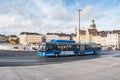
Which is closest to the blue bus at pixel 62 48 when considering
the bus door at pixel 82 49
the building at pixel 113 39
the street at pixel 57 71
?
the bus door at pixel 82 49

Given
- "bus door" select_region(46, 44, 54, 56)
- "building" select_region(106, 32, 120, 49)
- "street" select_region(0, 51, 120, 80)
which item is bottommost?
"street" select_region(0, 51, 120, 80)

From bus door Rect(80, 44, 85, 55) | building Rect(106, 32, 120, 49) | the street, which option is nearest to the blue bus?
bus door Rect(80, 44, 85, 55)

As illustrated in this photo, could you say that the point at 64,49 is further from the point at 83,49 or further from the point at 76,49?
the point at 83,49

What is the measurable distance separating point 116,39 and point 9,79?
177 meters

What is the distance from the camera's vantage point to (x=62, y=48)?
42.1m

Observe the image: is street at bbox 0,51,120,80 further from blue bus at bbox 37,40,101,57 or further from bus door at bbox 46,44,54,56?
blue bus at bbox 37,40,101,57

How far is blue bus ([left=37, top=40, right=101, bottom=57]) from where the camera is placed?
129ft

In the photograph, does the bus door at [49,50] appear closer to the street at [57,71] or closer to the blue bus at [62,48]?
the blue bus at [62,48]

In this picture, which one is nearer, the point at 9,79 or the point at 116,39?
the point at 9,79

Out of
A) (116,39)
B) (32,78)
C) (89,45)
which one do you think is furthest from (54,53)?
(116,39)

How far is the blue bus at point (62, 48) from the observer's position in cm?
3919

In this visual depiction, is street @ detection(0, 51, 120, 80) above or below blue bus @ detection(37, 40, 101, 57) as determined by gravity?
below

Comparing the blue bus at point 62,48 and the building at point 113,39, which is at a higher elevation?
the building at point 113,39

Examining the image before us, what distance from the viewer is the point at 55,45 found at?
132ft
